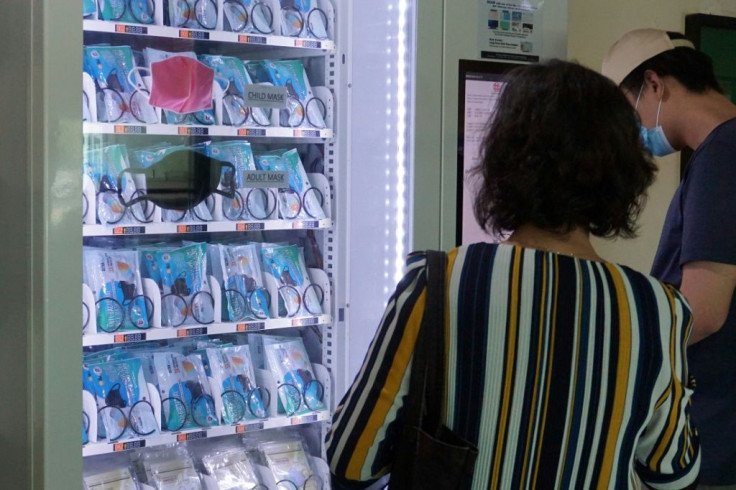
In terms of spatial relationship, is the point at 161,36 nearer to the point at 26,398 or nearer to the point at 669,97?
the point at 26,398

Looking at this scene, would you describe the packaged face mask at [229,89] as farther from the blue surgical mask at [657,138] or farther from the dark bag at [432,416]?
the dark bag at [432,416]

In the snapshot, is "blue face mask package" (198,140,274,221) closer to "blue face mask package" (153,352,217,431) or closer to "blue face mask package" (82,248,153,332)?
"blue face mask package" (82,248,153,332)

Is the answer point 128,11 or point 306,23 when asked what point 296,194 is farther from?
point 128,11

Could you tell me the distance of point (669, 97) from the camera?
247 centimetres

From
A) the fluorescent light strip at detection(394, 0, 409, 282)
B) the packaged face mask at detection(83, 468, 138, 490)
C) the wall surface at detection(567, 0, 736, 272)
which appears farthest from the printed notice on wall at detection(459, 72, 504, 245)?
the wall surface at detection(567, 0, 736, 272)

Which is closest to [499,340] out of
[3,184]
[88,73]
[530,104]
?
[530,104]

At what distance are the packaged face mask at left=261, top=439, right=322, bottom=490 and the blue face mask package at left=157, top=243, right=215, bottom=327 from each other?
0.50 meters

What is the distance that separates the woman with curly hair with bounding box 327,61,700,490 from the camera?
4.64 feet

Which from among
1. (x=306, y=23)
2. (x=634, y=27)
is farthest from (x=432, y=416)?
(x=634, y=27)

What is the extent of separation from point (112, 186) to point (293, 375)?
81 cm

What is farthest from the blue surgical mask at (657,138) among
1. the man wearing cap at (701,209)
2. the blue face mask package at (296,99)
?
the blue face mask package at (296,99)

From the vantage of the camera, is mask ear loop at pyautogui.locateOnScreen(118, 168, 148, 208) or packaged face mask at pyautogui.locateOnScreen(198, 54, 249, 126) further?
packaged face mask at pyautogui.locateOnScreen(198, 54, 249, 126)

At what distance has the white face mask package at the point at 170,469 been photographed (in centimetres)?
274

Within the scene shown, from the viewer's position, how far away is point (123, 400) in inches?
104
